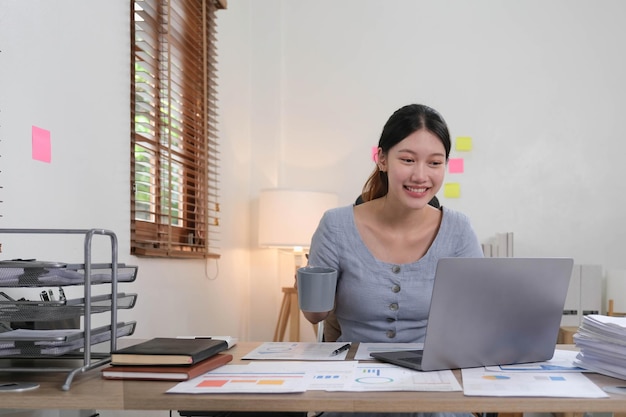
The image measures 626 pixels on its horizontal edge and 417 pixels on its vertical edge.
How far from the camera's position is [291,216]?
12.7ft

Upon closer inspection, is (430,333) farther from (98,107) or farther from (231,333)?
(231,333)

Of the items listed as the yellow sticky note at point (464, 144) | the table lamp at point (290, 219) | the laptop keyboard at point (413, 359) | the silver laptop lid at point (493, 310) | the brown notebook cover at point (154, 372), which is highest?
the yellow sticky note at point (464, 144)

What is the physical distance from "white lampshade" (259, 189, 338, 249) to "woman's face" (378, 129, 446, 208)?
2132 mm

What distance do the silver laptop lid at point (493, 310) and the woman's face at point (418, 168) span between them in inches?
18.8

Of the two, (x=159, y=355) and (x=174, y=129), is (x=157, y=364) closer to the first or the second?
(x=159, y=355)

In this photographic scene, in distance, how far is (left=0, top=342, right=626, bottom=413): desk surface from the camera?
39.7 inches

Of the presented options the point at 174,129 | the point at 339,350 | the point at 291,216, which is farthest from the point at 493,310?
A: the point at 291,216

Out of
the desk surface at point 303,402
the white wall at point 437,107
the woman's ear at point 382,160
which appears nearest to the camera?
the desk surface at point 303,402

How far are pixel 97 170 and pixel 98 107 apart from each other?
19 centimetres

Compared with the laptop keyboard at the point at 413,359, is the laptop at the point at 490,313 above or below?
above

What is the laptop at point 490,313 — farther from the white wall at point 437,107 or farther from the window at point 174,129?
the white wall at point 437,107

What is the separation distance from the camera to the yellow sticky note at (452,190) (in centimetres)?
420

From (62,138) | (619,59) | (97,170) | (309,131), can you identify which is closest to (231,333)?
(309,131)

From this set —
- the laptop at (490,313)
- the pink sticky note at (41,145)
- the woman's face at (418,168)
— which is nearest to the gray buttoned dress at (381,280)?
the woman's face at (418,168)
